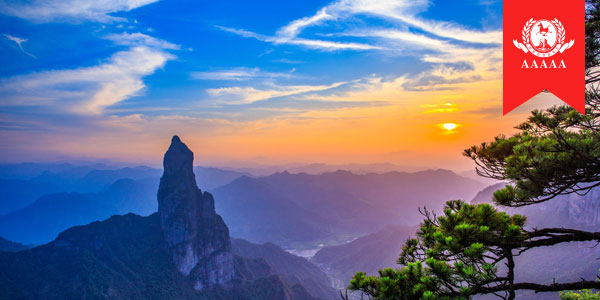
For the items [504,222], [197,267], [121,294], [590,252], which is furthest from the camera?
[197,267]

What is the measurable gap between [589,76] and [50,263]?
127 meters

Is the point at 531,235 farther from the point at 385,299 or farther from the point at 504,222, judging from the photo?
the point at 385,299

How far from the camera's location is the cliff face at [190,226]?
4200 inches

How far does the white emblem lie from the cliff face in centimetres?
11768

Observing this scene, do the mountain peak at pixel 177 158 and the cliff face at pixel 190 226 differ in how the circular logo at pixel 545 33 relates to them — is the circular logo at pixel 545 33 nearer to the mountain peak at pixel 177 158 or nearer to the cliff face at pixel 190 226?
the cliff face at pixel 190 226

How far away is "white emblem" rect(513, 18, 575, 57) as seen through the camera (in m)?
8.19

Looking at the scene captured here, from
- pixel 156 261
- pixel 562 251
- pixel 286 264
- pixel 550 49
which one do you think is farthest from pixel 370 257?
pixel 550 49

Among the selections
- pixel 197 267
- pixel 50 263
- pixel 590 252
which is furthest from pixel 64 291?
pixel 590 252

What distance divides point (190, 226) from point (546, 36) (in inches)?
4727

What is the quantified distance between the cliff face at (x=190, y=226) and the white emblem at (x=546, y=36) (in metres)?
118

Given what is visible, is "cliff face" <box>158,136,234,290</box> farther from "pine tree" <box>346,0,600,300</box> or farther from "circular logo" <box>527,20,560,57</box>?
"circular logo" <box>527,20,560,57</box>

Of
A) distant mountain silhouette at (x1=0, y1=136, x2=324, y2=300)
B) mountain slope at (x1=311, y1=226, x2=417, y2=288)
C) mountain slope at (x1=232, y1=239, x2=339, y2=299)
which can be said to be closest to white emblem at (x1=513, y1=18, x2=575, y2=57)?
distant mountain silhouette at (x1=0, y1=136, x2=324, y2=300)

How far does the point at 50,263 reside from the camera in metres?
89.1

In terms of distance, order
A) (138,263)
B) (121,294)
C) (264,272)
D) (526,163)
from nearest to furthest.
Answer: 1. (526,163)
2. (121,294)
3. (138,263)
4. (264,272)
